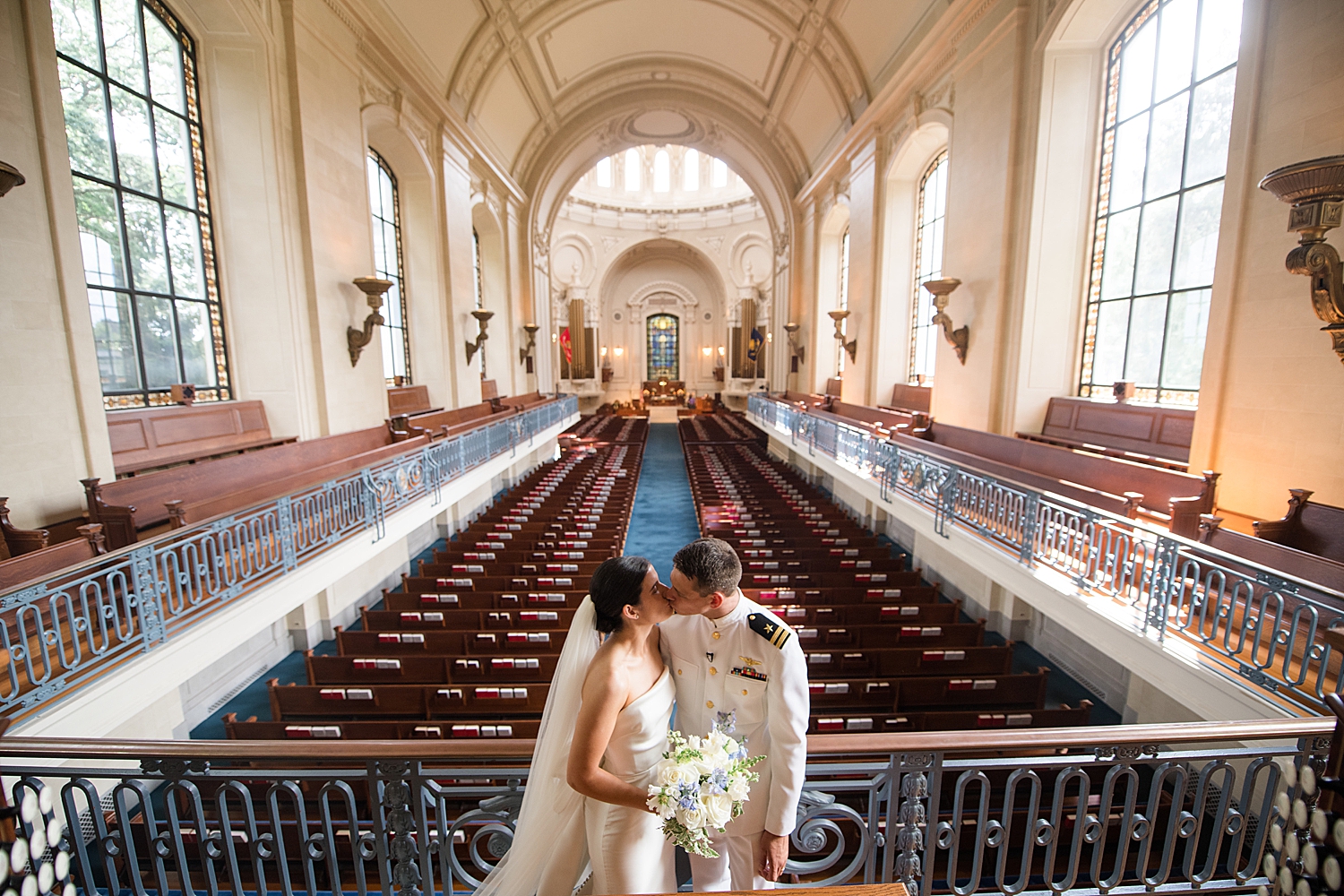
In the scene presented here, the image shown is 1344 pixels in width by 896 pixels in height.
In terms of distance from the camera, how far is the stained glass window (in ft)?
102

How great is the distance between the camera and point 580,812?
1.77 metres

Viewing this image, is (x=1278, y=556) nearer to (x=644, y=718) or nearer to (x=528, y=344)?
(x=644, y=718)

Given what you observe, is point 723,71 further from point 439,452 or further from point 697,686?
point 697,686

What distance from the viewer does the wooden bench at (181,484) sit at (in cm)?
404

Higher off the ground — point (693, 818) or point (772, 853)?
point (693, 818)

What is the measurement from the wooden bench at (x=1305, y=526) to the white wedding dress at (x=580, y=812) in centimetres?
445

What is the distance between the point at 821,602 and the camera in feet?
19.8

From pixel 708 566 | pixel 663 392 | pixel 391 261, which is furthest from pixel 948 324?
pixel 663 392

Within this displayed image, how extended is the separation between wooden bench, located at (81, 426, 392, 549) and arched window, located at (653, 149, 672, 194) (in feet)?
76.9

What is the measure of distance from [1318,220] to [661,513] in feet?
Answer: 32.5

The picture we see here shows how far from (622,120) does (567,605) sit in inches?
666

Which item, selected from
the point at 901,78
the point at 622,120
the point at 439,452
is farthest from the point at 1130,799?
the point at 622,120

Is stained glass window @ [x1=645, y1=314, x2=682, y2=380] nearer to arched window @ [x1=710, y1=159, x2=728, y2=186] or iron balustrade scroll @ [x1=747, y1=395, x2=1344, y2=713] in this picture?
arched window @ [x1=710, y1=159, x2=728, y2=186]

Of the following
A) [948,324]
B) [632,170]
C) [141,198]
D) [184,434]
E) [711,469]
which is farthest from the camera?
[632,170]
